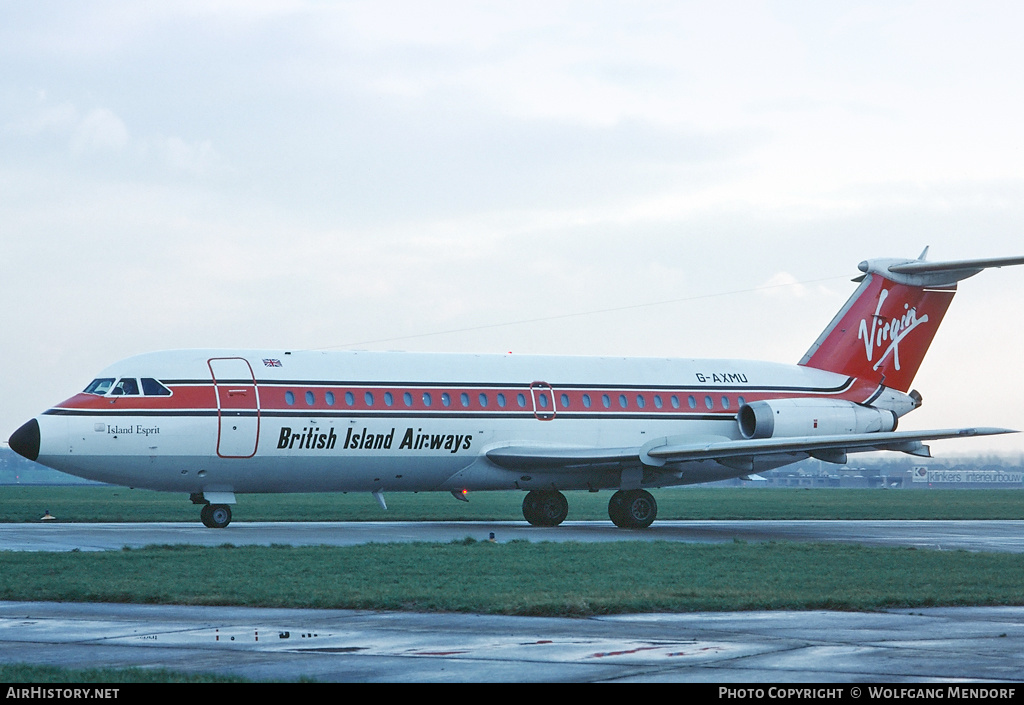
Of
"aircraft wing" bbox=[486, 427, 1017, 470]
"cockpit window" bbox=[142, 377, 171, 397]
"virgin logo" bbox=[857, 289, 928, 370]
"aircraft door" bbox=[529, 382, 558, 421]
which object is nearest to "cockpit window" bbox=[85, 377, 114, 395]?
"cockpit window" bbox=[142, 377, 171, 397]

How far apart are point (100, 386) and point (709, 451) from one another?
45.3 ft

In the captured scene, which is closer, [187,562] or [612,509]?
[187,562]

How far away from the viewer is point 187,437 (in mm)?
27266

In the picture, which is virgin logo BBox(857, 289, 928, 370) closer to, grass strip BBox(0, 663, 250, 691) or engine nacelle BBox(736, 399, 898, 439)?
engine nacelle BBox(736, 399, 898, 439)

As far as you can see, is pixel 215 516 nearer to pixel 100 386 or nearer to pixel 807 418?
pixel 100 386

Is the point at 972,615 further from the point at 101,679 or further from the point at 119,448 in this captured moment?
the point at 119,448

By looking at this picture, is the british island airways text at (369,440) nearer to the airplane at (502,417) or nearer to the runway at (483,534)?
the airplane at (502,417)

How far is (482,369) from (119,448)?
29.4 feet

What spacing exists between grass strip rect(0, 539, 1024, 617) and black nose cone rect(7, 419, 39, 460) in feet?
19.7

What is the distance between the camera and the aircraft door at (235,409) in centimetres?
2762

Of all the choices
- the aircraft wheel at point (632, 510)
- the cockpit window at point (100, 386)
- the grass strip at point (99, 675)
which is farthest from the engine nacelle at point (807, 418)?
the grass strip at point (99, 675)

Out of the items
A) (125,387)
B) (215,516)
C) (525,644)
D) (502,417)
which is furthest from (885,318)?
(525,644)

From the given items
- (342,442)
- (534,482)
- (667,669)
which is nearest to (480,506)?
(534,482)

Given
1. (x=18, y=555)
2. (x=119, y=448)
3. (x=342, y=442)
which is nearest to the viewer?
(x=18, y=555)
